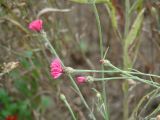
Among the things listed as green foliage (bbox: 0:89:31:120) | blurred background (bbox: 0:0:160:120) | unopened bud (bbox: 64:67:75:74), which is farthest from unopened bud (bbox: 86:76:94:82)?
green foliage (bbox: 0:89:31:120)

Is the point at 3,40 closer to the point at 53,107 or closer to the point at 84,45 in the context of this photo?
the point at 53,107

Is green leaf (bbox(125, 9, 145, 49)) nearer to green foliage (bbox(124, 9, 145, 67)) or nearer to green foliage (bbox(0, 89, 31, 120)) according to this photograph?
green foliage (bbox(124, 9, 145, 67))

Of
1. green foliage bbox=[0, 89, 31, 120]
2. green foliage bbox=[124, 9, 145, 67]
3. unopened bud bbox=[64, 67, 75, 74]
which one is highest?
unopened bud bbox=[64, 67, 75, 74]

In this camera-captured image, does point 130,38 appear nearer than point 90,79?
No

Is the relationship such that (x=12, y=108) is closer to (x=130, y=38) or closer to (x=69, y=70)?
(x=130, y=38)

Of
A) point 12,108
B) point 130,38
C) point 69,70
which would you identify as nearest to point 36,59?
point 12,108

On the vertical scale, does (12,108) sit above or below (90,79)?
below

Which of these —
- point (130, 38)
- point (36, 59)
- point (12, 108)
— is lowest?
point (12, 108)

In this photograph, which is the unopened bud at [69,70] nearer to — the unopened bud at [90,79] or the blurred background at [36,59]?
the unopened bud at [90,79]

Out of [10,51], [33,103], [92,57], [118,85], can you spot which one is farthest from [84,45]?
[10,51]

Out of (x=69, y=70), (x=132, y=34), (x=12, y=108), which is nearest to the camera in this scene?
(x=69, y=70)

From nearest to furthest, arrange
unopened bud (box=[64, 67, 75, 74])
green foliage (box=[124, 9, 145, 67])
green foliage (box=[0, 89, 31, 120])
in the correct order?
unopened bud (box=[64, 67, 75, 74])
green foliage (box=[124, 9, 145, 67])
green foliage (box=[0, 89, 31, 120])
